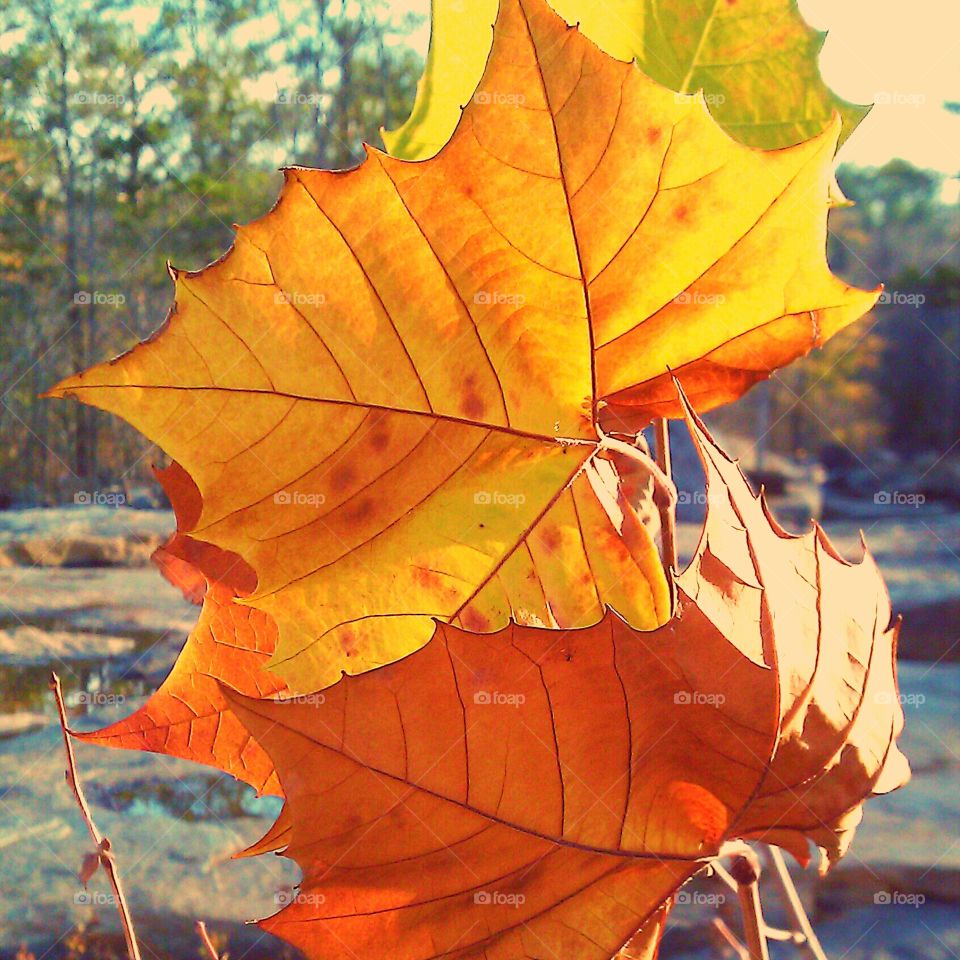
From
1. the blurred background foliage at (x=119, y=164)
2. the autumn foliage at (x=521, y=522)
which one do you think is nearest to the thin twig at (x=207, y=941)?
the autumn foliage at (x=521, y=522)

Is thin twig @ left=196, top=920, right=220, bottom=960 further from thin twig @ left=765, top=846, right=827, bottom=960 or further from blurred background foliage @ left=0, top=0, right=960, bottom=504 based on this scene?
blurred background foliage @ left=0, top=0, right=960, bottom=504

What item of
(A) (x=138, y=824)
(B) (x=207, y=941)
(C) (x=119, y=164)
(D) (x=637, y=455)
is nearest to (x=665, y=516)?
(D) (x=637, y=455)

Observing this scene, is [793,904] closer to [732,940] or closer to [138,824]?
[732,940]

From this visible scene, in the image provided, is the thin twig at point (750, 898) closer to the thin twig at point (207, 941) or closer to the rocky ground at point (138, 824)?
the thin twig at point (207, 941)

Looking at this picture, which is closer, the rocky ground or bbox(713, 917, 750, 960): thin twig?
bbox(713, 917, 750, 960): thin twig

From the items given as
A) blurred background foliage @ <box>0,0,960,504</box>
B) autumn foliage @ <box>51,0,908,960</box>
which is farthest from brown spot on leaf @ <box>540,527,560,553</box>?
blurred background foliage @ <box>0,0,960,504</box>

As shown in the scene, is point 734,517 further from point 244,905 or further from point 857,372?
point 857,372
